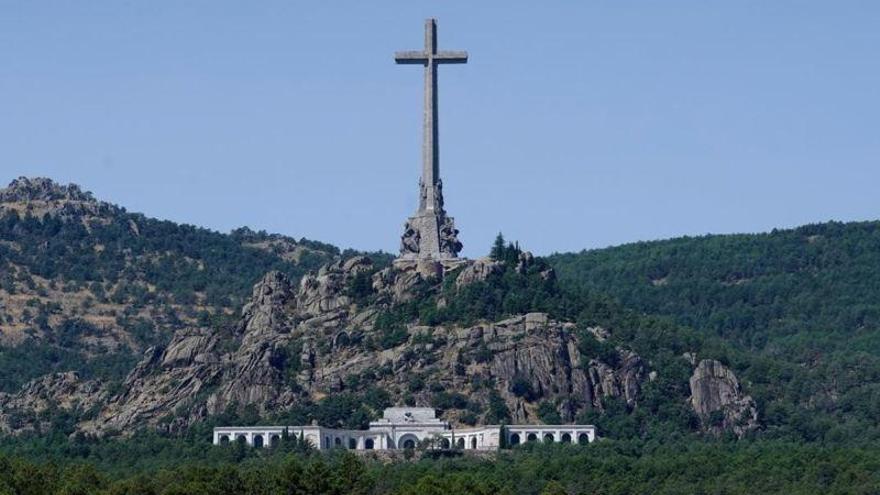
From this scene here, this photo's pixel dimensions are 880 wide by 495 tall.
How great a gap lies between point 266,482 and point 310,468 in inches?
159

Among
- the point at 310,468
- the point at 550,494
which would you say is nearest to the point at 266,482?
the point at 310,468

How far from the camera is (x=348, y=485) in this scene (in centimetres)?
19588

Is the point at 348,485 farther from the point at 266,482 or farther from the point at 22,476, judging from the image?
the point at 22,476

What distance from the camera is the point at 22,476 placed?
19550cm

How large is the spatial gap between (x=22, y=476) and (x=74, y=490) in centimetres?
835

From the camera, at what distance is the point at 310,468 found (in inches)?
7840

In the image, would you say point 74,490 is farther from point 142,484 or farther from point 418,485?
point 418,485

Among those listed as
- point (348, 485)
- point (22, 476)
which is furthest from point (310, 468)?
point (22, 476)

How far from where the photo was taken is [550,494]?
19200 cm

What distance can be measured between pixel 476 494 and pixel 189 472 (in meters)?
18.8

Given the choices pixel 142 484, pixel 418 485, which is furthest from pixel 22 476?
pixel 418 485

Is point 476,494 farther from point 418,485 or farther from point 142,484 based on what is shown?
point 142,484

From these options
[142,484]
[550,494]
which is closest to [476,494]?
[550,494]

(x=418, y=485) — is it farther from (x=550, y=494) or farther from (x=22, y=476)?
(x=22, y=476)
